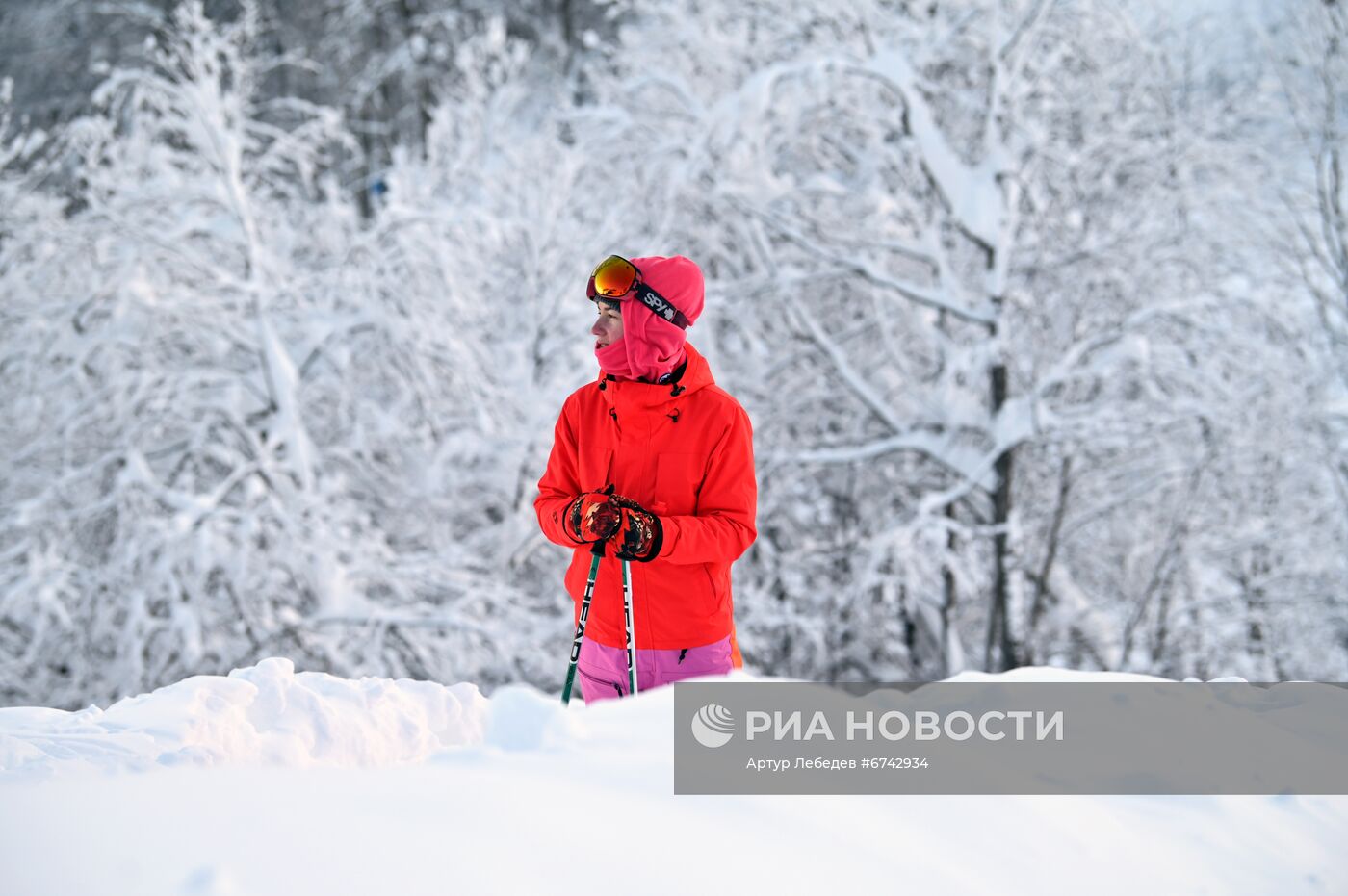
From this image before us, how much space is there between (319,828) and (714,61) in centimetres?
1081

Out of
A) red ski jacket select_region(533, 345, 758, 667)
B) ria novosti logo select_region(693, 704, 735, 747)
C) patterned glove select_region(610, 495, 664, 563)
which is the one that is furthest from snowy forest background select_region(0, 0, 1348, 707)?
ria novosti logo select_region(693, 704, 735, 747)

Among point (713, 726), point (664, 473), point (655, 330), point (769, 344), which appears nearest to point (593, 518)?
point (664, 473)

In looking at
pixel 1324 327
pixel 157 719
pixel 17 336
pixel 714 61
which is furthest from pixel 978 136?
pixel 157 719

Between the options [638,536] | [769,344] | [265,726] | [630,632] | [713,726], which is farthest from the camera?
[769,344]

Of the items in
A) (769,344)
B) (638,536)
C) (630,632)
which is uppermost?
(769,344)

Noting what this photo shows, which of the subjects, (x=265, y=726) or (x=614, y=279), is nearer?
(x=265, y=726)

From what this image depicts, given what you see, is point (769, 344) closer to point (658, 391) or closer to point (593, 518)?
point (658, 391)

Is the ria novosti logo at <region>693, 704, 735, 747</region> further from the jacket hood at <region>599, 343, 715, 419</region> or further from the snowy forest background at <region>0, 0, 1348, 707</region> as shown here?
the snowy forest background at <region>0, 0, 1348, 707</region>

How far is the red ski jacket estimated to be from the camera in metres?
2.47

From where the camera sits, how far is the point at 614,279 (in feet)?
8.17

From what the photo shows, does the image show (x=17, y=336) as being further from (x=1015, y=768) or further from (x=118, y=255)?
(x=1015, y=768)

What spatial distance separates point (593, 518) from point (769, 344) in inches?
355

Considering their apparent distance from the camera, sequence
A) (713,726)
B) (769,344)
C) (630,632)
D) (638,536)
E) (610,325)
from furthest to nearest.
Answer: (769,344) → (610,325) → (630,632) → (638,536) → (713,726)

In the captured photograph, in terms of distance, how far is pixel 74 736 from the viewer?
1.97m
